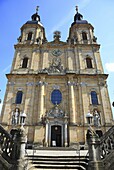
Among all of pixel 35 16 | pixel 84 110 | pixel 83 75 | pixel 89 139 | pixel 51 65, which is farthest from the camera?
pixel 35 16

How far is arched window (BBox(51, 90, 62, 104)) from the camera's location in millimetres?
21906

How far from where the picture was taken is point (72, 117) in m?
20.1

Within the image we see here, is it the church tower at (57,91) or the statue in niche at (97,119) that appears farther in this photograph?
the statue in niche at (97,119)

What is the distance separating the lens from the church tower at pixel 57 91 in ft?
64.0

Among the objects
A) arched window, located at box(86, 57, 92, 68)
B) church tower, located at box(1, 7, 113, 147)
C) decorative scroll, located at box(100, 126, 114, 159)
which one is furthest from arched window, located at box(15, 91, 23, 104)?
decorative scroll, located at box(100, 126, 114, 159)

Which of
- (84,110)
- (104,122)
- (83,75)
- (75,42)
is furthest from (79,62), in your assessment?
(104,122)

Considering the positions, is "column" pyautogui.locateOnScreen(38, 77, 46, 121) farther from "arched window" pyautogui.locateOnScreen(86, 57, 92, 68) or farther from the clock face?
"arched window" pyautogui.locateOnScreen(86, 57, 92, 68)

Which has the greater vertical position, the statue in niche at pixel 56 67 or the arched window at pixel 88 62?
the arched window at pixel 88 62

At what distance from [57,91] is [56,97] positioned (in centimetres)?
97

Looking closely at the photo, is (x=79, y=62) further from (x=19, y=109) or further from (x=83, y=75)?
(x=19, y=109)

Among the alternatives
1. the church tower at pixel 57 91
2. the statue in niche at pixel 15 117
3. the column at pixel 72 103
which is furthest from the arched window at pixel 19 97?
the column at pixel 72 103

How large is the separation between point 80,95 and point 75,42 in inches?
423

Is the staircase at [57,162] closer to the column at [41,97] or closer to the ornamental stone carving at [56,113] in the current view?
the column at [41,97]

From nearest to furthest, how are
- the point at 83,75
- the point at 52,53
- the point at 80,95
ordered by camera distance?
the point at 80,95, the point at 83,75, the point at 52,53
